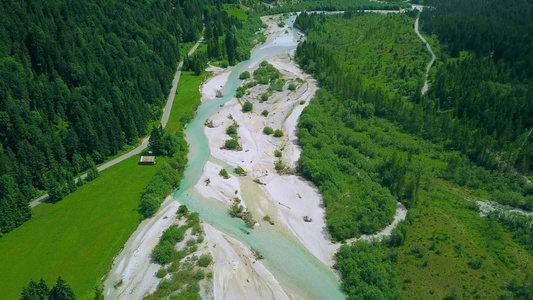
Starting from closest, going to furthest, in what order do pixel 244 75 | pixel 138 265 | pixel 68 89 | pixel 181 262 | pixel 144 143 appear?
1. pixel 138 265
2. pixel 181 262
3. pixel 68 89
4. pixel 144 143
5. pixel 244 75

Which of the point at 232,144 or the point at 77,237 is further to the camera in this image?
the point at 232,144

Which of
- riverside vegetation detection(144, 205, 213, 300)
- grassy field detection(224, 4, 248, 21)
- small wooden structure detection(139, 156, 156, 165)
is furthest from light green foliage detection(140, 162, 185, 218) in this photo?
grassy field detection(224, 4, 248, 21)

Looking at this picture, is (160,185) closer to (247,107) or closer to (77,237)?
(77,237)

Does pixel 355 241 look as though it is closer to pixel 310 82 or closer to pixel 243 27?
pixel 310 82

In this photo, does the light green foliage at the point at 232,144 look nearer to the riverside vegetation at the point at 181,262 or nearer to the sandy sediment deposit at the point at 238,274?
the riverside vegetation at the point at 181,262

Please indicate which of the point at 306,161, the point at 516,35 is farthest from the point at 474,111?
the point at 516,35

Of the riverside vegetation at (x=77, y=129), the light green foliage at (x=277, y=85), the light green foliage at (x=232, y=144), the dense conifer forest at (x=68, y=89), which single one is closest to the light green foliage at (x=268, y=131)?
the light green foliage at (x=232, y=144)

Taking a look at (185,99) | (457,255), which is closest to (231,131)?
(185,99)
